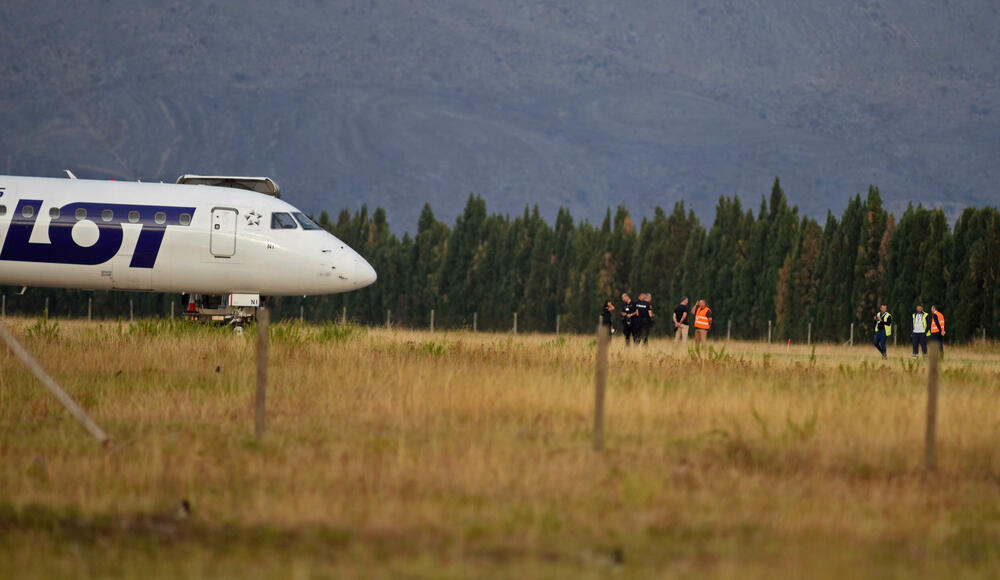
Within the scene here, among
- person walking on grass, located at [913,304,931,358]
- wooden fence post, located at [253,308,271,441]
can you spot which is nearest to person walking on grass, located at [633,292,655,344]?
person walking on grass, located at [913,304,931,358]

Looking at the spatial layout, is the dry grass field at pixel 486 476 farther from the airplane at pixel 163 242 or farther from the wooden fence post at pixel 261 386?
the airplane at pixel 163 242

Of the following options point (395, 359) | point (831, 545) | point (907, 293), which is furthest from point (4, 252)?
point (907, 293)

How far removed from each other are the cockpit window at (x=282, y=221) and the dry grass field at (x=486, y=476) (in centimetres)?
1095

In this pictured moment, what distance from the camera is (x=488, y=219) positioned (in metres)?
78.8

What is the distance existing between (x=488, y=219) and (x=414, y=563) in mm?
69730

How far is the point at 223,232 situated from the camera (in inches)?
1246

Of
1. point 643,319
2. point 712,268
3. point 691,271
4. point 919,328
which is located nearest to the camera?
point 643,319

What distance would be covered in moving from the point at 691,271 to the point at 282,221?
38587 millimetres

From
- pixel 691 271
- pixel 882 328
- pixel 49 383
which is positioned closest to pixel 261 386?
pixel 49 383

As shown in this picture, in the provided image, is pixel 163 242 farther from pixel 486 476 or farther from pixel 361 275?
pixel 486 476

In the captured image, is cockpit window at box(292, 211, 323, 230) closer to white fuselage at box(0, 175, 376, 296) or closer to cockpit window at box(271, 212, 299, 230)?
white fuselage at box(0, 175, 376, 296)

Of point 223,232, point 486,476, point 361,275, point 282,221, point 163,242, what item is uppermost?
point 282,221

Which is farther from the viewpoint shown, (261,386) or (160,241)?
(160,241)

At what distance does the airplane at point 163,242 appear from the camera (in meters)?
31.0
